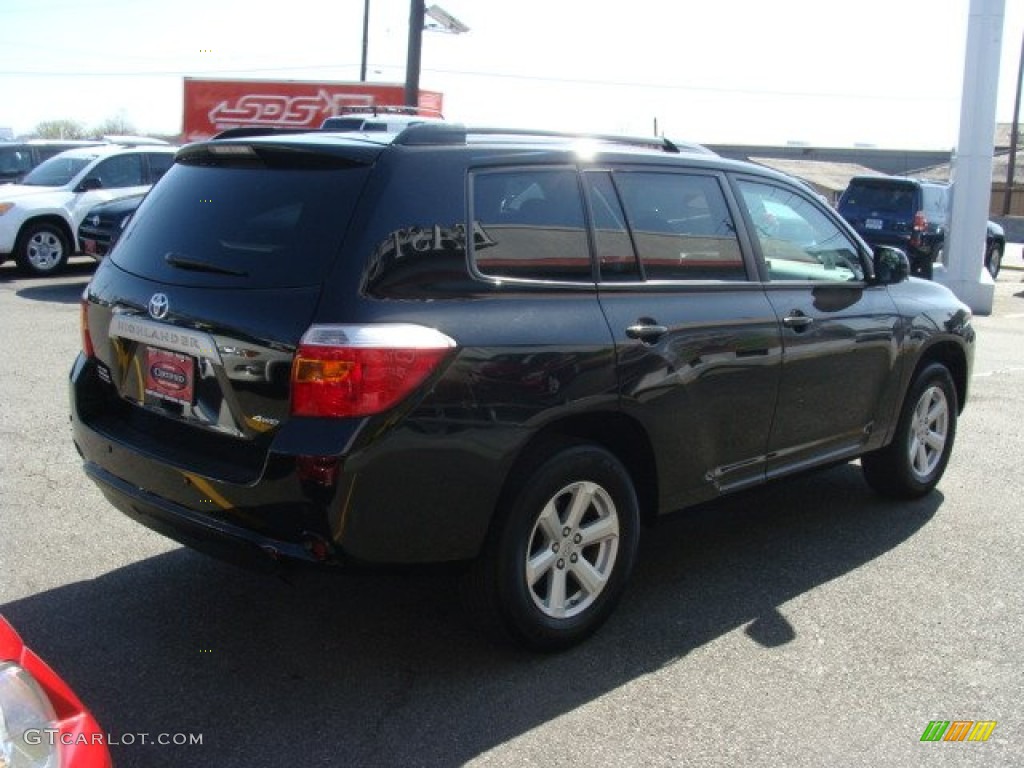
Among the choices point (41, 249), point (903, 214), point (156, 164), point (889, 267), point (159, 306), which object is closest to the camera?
point (159, 306)

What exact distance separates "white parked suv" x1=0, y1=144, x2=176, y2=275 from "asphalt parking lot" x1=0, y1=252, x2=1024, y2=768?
397 inches

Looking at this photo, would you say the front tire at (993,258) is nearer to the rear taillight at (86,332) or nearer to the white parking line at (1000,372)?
the white parking line at (1000,372)

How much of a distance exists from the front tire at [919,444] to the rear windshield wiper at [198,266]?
11.8 feet

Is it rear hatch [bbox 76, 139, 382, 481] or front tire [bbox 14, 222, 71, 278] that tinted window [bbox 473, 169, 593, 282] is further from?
front tire [bbox 14, 222, 71, 278]

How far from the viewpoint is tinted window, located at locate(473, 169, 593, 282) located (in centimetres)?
370

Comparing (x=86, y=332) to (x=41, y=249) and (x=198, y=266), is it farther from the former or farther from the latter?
(x=41, y=249)

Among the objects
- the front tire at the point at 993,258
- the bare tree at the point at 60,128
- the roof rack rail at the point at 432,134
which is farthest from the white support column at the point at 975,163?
the bare tree at the point at 60,128

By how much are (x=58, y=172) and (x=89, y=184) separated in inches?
28.3

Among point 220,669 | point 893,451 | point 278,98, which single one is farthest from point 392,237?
point 278,98

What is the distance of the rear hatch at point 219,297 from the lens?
3383mm

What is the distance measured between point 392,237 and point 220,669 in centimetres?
164

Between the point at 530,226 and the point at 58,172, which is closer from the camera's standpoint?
the point at 530,226

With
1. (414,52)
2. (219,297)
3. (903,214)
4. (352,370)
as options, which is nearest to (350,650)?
(352,370)

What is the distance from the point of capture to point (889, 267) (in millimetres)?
5398
